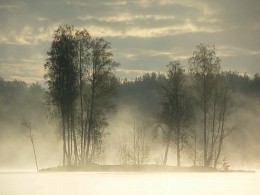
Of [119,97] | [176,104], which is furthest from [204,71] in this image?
[119,97]

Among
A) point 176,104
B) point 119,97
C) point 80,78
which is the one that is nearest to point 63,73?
point 80,78

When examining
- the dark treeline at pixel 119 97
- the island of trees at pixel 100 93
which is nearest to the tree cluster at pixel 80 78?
the island of trees at pixel 100 93

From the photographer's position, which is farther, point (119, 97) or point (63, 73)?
point (119, 97)

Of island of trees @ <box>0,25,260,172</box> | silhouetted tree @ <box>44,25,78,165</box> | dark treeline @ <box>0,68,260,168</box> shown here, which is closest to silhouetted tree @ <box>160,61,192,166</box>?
island of trees @ <box>0,25,260,172</box>

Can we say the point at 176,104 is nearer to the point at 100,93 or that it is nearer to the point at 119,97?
the point at 100,93

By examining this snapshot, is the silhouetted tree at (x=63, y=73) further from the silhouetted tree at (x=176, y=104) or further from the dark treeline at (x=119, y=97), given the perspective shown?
the dark treeline at (x=119, y=97)

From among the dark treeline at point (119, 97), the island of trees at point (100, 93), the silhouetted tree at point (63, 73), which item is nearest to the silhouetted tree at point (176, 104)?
the island of trees at point (100, 93)

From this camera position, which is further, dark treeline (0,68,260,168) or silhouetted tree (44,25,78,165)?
dark treeline (0,68,260,168)

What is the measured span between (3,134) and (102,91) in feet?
237

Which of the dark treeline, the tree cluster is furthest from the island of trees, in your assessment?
the dark treeline

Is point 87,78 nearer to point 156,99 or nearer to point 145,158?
point 145,158

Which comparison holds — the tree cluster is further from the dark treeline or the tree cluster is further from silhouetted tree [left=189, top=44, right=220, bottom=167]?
the dark treeline

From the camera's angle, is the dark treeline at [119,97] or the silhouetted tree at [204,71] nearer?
the silhouetted tree at [204,71]

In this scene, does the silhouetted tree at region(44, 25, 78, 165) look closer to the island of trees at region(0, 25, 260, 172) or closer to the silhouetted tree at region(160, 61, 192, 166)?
the island of trees at region(0, 25, 260, 172)
